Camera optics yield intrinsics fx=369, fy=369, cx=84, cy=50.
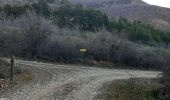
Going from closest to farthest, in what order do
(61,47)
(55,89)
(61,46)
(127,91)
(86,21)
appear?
(55,89) → (127,91) → (61,47) → (61,46) → (86,21)

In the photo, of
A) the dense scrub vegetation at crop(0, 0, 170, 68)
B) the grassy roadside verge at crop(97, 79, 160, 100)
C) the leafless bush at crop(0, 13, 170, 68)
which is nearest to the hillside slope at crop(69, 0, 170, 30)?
the dense scrub vegetation at crop(0, 0, 170, 68)

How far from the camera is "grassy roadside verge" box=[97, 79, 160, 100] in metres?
20.5

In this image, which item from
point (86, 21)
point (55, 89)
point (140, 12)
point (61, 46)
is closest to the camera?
point (55, 89)

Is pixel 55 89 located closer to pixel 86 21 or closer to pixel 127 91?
pixel 127 91

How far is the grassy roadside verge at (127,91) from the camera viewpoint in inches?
805

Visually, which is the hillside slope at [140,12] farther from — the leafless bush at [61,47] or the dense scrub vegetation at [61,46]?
the leafless bush at [61,47]

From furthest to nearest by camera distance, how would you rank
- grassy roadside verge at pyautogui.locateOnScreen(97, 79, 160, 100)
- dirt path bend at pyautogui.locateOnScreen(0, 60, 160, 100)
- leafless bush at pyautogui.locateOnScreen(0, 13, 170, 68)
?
leafless bush at pyautogui.locateOnScreen(0, 13, 170, 68) → grassy roadside verge at pyautogui.locateOnScreen(97, 79, 160, 100) → dirt path bend at pyautogui.locateOnScreen(0, 60, 160, 100)

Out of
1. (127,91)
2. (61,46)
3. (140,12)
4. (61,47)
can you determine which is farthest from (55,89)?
(140,12)

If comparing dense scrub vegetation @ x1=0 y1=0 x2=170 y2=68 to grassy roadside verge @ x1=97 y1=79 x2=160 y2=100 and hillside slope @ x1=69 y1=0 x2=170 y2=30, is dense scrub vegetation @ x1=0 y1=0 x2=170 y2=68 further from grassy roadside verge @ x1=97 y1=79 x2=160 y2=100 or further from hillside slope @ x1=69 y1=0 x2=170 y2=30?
hillside slope @ x1=69 y1=0 x2=170 y2=30

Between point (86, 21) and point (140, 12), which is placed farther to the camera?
point (140, 12)

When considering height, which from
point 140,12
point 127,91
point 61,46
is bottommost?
point 140,12

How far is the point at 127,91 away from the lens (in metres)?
22.8

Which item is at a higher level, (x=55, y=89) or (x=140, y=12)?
(x=55, y=89)

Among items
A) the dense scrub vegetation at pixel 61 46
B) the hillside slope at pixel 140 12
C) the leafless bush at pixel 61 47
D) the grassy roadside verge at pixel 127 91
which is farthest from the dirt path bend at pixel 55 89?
the hillside slope at pixel 140 12
